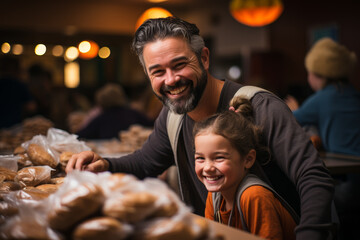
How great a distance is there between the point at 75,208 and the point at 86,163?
2.74 feet

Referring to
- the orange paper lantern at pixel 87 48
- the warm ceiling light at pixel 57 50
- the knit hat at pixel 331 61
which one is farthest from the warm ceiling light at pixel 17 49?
the knit hat at pixel 331 61

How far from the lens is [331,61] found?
124 inches

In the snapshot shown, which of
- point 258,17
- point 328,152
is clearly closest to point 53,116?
point 258,17

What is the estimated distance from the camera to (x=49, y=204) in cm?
97

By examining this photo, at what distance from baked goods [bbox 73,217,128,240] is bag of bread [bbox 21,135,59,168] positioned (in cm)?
101

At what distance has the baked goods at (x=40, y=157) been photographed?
1.81 metres

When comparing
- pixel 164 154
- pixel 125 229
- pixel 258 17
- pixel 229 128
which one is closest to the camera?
pixel 125 229

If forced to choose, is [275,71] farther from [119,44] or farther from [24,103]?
[24,103]

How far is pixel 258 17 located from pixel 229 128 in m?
4.86

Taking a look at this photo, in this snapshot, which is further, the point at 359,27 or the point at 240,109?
the point at 359,27

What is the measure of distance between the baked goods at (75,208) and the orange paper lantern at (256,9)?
531 centimetres

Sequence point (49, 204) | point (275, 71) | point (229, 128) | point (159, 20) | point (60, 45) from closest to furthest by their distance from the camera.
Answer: point (49, 204), point (229, 128), point (159, 20), point (275, 71), point (60, 45)

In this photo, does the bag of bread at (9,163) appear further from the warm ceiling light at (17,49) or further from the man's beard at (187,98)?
the warm ceiling light at (17,49)

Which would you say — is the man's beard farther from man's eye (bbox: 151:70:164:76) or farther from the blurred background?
the blurred background
